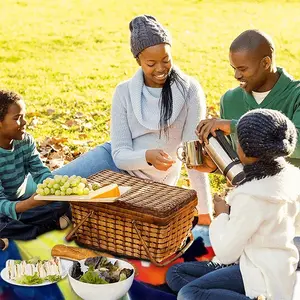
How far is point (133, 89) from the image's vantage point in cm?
376

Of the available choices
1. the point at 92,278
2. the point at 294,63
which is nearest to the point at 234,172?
the point at 92,278

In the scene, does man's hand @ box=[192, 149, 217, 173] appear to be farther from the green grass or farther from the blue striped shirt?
the green grass

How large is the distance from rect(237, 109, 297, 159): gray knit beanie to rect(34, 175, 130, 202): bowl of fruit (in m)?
0.88

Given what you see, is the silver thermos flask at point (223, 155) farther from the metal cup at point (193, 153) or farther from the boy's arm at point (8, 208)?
the boy's arm at point (8, 208)

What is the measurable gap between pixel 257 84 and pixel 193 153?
470 millimetres

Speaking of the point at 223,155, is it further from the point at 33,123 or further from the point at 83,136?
the point at 33,123

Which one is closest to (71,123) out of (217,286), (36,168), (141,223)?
(36,168)

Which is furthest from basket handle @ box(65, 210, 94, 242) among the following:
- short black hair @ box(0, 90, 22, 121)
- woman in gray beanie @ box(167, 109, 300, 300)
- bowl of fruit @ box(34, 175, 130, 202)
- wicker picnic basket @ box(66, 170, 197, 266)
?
woman in gray beanie @ box(167, 109, 300, 300)

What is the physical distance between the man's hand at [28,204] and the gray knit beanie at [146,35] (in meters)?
0.97

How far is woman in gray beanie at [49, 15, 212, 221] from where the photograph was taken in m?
3.71

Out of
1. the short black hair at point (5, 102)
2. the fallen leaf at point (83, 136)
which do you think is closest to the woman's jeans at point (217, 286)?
the short black hair at point (5, 102)

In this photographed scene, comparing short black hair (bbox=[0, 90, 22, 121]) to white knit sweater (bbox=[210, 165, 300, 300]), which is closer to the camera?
white knit sweater (bbox=[210, 165, 300, 300])

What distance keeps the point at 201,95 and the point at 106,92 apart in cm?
349

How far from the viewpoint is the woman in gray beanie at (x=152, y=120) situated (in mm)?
3707
